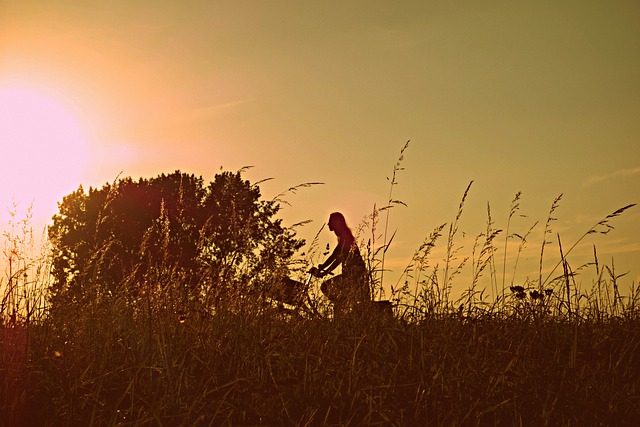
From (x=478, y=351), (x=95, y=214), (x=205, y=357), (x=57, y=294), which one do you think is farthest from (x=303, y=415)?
(x=95, y=214)

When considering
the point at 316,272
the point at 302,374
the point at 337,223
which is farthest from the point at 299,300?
the point at 337,223

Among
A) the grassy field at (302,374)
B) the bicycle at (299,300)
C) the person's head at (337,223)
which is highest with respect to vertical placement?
the person's head at (337,223)

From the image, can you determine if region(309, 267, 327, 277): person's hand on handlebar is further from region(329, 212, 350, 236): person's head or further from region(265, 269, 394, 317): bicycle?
region(329, 212, 350, 236): person's head

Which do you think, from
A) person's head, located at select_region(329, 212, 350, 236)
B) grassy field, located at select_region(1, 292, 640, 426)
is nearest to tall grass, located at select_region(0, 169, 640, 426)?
grassy field, located at select_region(1, 292, 640, 426)

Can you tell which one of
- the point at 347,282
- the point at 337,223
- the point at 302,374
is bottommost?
the point at 302,374

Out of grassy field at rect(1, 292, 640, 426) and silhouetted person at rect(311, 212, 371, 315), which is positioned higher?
silhouetted person at rect(311, 212, 371, 315)

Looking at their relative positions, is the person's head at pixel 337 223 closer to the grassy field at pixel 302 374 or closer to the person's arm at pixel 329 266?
the person's arm at pixel 329 266

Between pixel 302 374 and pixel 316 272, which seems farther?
pixel 316 272

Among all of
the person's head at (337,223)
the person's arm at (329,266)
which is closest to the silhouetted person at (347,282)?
the person's arm at (329,266)

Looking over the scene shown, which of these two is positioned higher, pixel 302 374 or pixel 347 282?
pixel 347 282

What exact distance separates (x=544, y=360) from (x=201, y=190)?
91.9ft

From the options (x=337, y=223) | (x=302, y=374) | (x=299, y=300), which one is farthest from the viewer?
(x=337, y=223)

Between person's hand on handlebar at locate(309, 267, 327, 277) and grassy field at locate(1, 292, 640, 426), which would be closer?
grassy field at locate(1, 292, 640, 426)

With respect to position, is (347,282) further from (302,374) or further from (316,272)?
(302,374)
